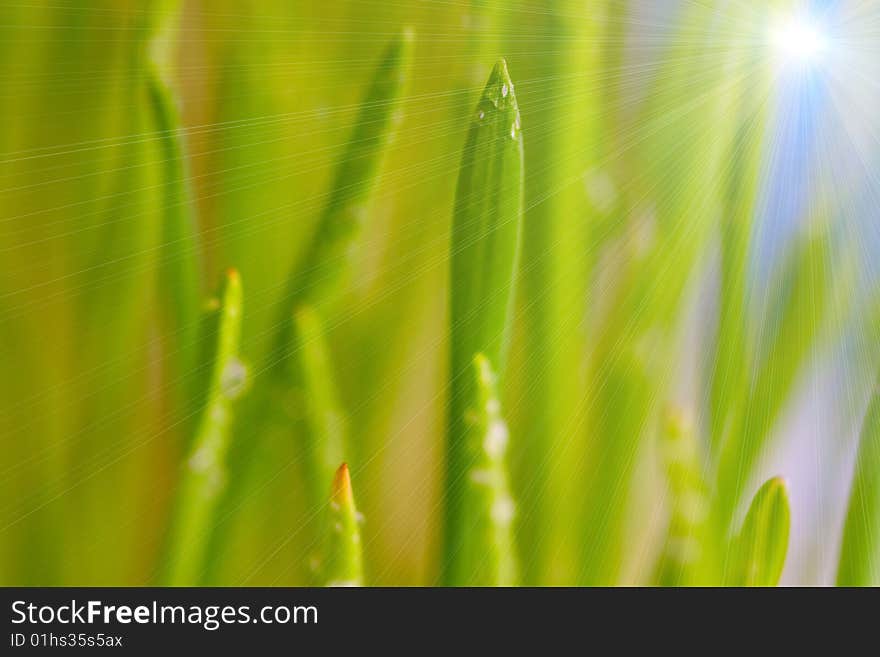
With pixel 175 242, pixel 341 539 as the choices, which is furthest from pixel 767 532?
pixel 175 242

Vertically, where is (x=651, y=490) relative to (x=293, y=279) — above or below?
below

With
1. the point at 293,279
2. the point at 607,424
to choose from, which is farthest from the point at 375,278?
the point at 607,424

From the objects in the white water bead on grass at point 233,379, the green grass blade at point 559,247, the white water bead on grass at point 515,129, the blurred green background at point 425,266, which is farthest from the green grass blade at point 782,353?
the white water bead on grass at point 233,379

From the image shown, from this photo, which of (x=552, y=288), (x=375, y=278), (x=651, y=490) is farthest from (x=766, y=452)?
(x=375, y=278)

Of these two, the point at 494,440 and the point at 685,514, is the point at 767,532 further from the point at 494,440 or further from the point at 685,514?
the point at 494,440

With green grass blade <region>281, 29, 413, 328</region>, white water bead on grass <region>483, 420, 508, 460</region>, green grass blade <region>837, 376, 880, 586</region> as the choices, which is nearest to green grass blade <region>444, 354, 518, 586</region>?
white water bead on grass <region>483, 420, 508, 460</region>

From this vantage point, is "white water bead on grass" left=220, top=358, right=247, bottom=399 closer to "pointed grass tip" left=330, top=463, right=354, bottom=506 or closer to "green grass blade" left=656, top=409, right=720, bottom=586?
"pointed grass tip" left=330, top=463, right=354, bottom=506

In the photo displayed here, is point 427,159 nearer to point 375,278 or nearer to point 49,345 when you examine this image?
point 375,278
